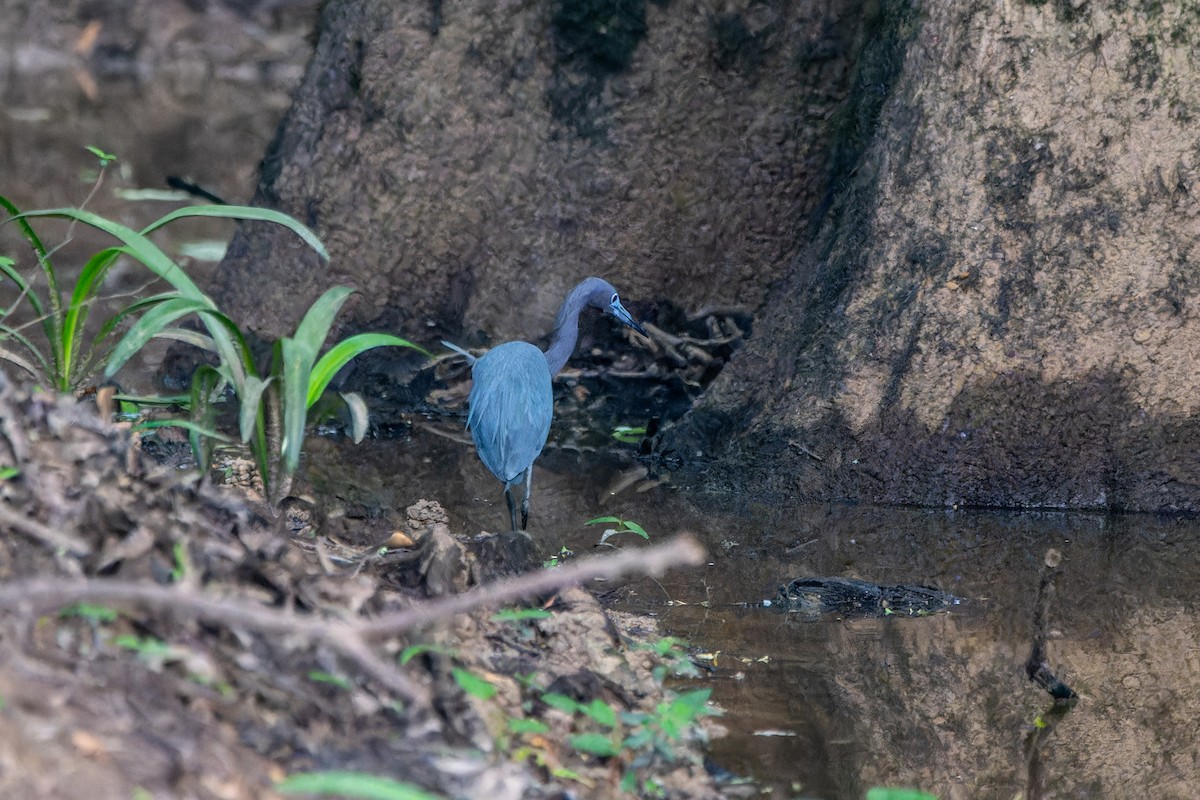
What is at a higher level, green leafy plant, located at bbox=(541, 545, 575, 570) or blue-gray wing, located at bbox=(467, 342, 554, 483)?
blue-gray wing, located at bbox=(467, 342, 554, 483)

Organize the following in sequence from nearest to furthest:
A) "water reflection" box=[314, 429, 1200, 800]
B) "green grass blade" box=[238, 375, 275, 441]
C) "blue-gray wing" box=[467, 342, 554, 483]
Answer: "water reflection" box=[314, 429, 1200, 800] → "green grass blade" box=[238, 375, 275, 441] → "blue-gray wing" box=[467, 342, 554, 483]

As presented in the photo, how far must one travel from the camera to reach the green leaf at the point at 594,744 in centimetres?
272

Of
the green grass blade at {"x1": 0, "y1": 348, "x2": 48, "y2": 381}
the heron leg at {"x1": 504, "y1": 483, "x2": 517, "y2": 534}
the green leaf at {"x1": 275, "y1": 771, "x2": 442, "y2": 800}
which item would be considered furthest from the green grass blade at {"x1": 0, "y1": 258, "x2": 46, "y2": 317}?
the green leaf at {"x1": 275, "y1": 771, "x2": 442, "y2": 800}

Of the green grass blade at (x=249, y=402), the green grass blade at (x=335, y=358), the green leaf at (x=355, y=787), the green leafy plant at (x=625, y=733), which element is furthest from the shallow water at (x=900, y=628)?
the green leaf at (x=355, y=787)

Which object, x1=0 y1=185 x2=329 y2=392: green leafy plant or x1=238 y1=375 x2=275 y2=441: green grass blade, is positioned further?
x1=0 y1=185 x2=329 y2=392: green leafy plant

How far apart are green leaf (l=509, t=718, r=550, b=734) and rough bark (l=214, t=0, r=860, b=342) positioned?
3.64 metres

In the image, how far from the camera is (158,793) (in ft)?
6.60

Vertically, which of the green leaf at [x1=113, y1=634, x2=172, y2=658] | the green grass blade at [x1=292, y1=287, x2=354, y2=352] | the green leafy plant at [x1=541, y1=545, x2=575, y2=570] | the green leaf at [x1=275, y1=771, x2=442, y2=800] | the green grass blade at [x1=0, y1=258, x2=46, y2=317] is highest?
the green grass blade at [x1=292, y1=287, x2=354, y2=352]

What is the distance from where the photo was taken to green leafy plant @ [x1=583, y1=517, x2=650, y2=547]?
4.25 metres

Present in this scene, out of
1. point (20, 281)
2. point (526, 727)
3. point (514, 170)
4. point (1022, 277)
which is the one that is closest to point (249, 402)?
point (20, 281)

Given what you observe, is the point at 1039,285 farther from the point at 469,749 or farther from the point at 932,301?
the point at 469,749

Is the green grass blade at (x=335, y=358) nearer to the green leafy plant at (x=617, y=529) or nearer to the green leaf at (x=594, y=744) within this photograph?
the green leafy plant at (x=617, y=529)

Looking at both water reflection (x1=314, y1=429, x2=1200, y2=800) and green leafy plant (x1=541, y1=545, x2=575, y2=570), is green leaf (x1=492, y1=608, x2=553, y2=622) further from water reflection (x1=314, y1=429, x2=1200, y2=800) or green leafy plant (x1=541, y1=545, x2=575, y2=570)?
green leafy plant (x1=541, y1=545, x2=575, y2=570)

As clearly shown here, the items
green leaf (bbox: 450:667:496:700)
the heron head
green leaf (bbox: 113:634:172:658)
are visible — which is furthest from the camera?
the heron head
